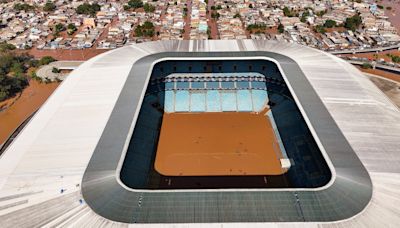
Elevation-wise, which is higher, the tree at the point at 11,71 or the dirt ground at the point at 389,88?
the dirt ground at the point at 389,88

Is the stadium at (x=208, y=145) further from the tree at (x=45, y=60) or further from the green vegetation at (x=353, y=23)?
the green vegetation at (x=353, y=23)

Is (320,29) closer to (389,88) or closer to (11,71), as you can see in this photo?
(389,88)

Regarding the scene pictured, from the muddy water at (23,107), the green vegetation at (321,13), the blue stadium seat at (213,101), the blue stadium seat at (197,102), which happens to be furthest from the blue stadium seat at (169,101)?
the green vegetation at (321,13)

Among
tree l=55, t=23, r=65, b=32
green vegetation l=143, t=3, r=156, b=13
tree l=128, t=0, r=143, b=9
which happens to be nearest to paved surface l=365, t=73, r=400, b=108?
green vegetation l=143, t=3, r=156, b=13

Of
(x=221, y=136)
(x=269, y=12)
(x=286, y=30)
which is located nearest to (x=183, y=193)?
(x=221, y=136)

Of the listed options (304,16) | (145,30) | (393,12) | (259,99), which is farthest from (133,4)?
(393,12)

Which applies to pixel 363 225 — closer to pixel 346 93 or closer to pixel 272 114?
pixel 346 93
